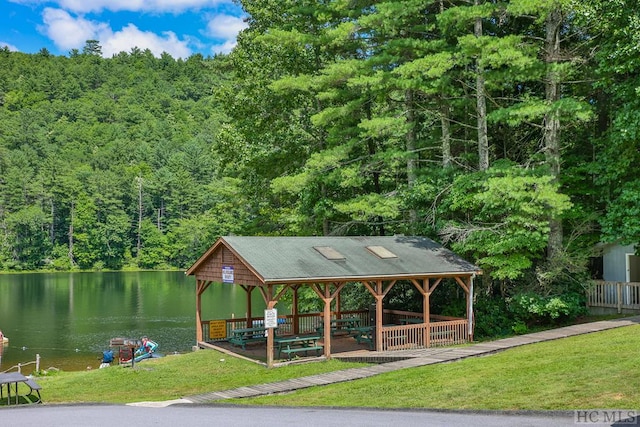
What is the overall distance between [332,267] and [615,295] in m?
10.4

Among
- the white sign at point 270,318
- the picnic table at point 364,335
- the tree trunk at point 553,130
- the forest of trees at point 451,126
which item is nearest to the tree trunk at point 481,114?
the forest of trees at point 451,126

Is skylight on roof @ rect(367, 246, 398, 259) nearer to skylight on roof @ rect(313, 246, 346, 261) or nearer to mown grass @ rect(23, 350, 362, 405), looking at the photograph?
skylight on roof @ rect(313, 246, 346, 261)

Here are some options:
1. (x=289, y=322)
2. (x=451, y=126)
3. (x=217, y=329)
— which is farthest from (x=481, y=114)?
(x=217, y=329)

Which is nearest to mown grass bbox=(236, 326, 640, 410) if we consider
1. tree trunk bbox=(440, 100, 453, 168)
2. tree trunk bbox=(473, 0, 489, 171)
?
tree trunk bbox=(473, 0, 489, 171)

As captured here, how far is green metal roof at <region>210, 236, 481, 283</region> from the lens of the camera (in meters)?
18.1

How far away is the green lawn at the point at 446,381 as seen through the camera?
34.6 feet

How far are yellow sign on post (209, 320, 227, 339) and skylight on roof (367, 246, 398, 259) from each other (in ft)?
18.4

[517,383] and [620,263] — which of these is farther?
[620,263]

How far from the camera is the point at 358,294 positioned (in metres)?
26.2

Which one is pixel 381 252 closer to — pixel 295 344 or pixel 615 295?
Answer: pixel 295 344

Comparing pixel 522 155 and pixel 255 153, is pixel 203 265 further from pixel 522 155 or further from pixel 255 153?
pixel 522 155

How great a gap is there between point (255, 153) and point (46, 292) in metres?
41.5

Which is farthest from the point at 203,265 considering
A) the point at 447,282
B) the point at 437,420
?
the point at 437,420

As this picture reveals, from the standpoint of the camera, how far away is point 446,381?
1298 cm
